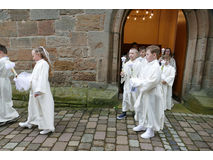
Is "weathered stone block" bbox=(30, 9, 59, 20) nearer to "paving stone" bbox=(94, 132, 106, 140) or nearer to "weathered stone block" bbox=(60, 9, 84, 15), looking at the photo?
"weathered stone block" bbox=(60, 9, 84, 15)

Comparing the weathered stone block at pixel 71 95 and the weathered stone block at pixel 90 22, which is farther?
the weathered stone block at pixel 71 95

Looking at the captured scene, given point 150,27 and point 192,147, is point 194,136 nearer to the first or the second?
point 192,147

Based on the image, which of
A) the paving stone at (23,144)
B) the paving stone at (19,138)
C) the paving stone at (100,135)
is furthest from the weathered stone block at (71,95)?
the paving stone at (23,144)

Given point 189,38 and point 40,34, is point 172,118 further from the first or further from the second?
point 40,34

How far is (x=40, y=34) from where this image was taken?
445cm

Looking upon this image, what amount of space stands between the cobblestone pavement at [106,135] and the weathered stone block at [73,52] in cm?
172

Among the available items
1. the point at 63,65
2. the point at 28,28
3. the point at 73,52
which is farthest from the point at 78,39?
the point at 28,28

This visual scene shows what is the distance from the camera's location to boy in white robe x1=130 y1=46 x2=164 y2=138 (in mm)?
2633

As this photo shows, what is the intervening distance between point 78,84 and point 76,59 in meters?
0.76

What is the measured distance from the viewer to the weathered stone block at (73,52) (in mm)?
4387

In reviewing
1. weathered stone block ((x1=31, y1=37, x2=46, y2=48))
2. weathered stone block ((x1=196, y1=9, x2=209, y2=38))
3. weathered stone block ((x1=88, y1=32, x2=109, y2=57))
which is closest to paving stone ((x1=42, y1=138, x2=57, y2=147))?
weathered stone block ((x1=88, y1=32, x2=109, y2=57))

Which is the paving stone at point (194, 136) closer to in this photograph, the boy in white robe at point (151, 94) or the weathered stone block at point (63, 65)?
the boy in white robe at point (151, 94)

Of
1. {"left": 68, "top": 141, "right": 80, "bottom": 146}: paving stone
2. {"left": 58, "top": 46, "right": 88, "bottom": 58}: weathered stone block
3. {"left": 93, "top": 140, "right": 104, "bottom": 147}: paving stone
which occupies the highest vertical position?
{"left": 58, "top": 46, "right": 88, "bottom": 58}: weathered stone block

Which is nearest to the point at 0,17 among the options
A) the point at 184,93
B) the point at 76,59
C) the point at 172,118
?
the point at 76,59
